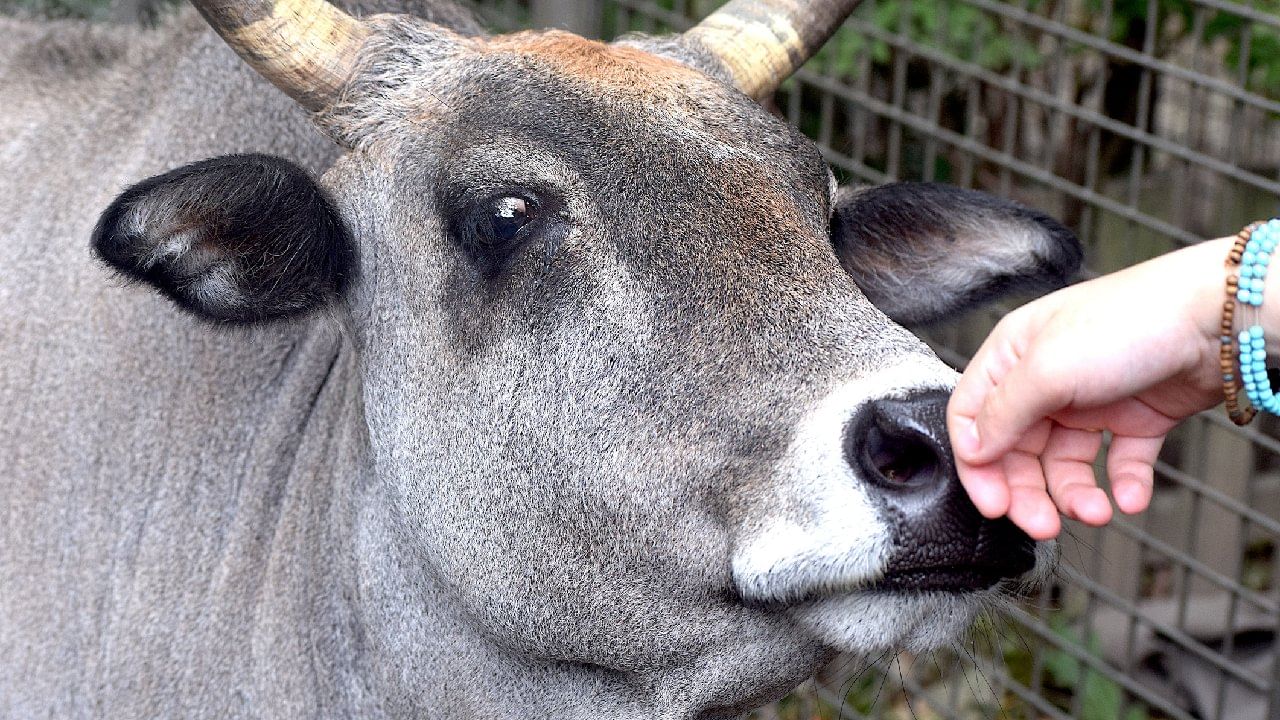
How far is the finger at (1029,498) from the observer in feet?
8.07

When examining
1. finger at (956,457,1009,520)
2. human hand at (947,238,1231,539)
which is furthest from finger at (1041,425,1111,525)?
finger at (956,457,1009,520)

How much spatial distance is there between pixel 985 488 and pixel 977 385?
183mm

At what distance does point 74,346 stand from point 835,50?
→ 4115 millimetres

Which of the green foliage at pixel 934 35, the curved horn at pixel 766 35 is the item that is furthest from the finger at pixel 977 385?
the green foliage at pixel 934 35

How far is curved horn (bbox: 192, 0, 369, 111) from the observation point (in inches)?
129

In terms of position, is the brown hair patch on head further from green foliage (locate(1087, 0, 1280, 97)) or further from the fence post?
the fence post

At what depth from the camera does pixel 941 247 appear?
150 inches

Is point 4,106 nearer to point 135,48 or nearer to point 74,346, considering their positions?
point 135,48

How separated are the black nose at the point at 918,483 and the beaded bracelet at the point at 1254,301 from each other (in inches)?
20.4

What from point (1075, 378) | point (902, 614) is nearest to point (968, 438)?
point (1075, 378)

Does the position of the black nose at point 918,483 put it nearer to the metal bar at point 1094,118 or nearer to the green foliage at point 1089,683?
the metal bar at point 1094,118

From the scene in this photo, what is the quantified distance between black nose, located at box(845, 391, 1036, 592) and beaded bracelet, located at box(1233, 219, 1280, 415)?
1.70 ft

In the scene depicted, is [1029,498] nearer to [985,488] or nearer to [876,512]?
[985,488]

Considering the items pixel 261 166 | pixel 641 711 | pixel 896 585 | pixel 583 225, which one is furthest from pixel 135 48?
pixel 896 585
